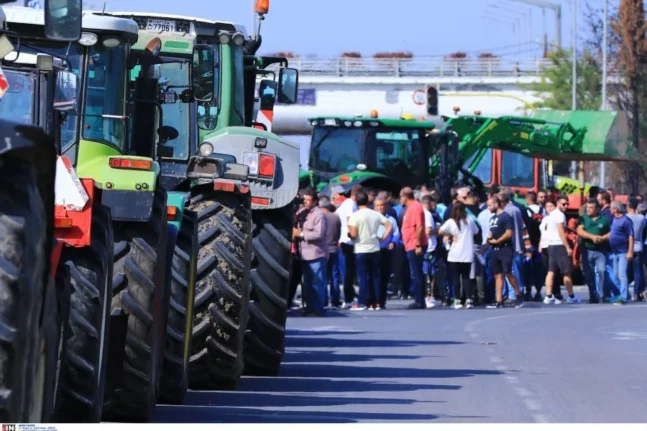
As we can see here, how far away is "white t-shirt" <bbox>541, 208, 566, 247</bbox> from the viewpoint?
28875 mm

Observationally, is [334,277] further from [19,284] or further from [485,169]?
[19,284]

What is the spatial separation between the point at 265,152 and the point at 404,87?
193 feet

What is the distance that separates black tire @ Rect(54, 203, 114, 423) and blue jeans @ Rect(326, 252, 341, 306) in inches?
693

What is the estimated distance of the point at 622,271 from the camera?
2845cm

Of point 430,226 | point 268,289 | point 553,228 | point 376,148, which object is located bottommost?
point 553,228

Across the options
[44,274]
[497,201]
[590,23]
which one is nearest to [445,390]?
[44,274]

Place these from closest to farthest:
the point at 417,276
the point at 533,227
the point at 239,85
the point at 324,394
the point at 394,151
→ the point at 324,394 < the point at 239,85 < the point at 417,276 < the point at 533,227 < the point at 394,151

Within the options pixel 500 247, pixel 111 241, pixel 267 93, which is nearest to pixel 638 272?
pixel 500 247

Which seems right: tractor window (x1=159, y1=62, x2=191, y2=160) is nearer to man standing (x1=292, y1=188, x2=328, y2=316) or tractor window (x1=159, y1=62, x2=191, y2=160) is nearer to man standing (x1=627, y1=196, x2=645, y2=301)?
man standing (x1=292, y1=188, x2=328, y2=316)

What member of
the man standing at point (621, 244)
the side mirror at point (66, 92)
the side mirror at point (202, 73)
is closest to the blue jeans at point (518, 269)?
the man standing at point (621, 244)

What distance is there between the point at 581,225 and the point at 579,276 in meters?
5.38

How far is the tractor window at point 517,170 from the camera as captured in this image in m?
37.3

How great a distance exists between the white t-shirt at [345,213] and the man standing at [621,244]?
166 inches

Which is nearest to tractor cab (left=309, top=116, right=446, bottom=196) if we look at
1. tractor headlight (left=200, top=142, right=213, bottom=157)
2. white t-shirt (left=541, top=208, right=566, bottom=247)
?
white t-shirt (left=541, top=208, right=566, bottom=247)
